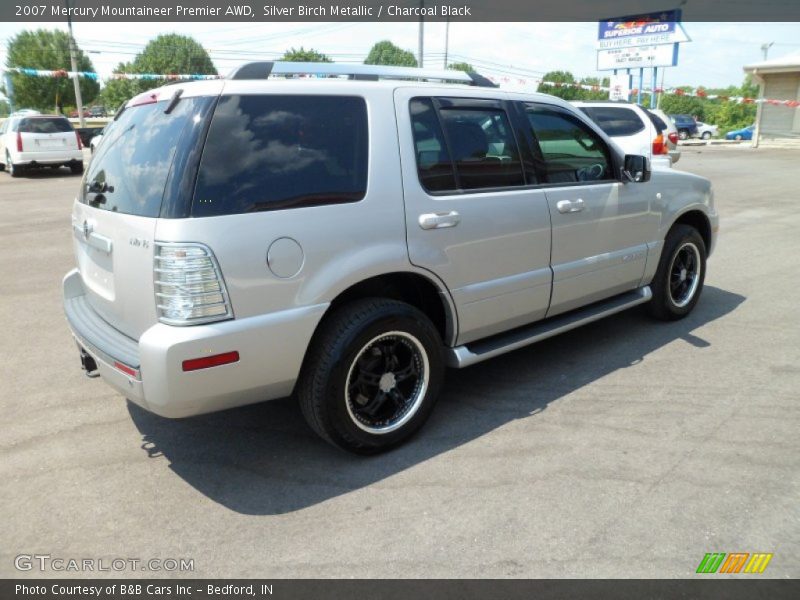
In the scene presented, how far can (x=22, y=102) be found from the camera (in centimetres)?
6119

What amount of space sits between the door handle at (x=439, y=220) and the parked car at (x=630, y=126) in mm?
8795

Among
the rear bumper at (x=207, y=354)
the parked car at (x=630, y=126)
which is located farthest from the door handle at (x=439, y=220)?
the parked car at (x=630, y=126)

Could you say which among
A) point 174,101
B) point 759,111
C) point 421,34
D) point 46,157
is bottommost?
point 46,157

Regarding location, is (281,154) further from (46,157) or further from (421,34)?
(421,34)

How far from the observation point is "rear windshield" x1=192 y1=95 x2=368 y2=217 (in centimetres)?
278

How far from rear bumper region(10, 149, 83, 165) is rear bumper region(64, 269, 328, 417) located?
54.9ft

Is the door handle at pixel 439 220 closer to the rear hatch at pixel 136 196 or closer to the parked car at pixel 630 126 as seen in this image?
the rear hatch at pixel 136 196

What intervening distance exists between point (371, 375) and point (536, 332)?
1283mm

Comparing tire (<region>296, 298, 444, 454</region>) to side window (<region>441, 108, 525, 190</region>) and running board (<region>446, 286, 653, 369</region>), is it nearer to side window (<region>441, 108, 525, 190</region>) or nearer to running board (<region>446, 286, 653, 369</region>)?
running board (<region>446, 286, 653, 369</region>)

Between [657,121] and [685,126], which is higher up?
[685,126]

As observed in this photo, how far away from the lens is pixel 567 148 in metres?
4.30

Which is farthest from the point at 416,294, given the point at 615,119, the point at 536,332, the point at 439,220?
the point at 615,119

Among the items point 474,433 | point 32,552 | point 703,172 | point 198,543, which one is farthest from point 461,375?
point 703,172

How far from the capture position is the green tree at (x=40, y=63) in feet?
196
